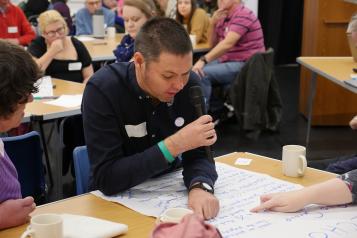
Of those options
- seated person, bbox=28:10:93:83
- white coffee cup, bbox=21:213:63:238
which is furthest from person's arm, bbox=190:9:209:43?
white coffee cup, bbox=21:213:63:238

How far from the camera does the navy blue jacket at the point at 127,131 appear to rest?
1677mm

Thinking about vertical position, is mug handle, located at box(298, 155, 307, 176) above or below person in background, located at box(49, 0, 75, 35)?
below

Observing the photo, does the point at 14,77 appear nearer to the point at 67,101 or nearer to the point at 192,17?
the point at 67,101

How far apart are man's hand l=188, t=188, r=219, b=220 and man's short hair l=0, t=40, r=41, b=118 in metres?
0.58

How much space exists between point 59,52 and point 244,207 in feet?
9.05

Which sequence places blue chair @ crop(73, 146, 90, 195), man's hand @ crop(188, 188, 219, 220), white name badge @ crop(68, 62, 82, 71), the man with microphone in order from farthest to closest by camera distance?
white name badge @ crop(68, 62, 82, 71)
blue chair @ crop(73, 146, 90, 195)
the man with microphone
man's hand @ crop(188, 188, 219, 220)

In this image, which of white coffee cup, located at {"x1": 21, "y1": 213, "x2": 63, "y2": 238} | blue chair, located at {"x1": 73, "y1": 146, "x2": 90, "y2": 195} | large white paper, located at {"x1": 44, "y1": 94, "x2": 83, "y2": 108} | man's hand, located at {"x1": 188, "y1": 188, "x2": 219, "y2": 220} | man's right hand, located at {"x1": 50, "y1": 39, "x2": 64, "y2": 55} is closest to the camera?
white coffee cup, located at {"x1": 21, "y1": 213, "x2": 63, "y2": 238}

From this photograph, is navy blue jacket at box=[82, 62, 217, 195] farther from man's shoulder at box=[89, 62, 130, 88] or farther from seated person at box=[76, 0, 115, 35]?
seated person at box=[76, 0, 115, 35]

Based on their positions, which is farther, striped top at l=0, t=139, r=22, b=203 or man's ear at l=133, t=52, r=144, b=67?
man's ear at l=133, t=52, r=144, b=67

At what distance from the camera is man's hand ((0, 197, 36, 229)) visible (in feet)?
4.78

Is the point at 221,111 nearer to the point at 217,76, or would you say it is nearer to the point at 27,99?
the point at 217,76

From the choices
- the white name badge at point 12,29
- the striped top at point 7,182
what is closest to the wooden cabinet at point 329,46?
the white name badge at point 12,29

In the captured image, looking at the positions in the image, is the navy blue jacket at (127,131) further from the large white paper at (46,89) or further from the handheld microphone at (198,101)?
the large white paper at (46,89)

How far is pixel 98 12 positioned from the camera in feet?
19.7
